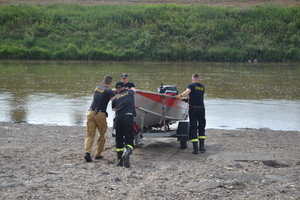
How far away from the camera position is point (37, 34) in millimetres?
54406

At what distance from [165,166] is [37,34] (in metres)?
46.6

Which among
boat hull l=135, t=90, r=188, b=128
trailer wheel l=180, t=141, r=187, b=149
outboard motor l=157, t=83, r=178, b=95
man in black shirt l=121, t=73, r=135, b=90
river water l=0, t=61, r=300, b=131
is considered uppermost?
man in black shirt l=121, t=73, r=135, b=90

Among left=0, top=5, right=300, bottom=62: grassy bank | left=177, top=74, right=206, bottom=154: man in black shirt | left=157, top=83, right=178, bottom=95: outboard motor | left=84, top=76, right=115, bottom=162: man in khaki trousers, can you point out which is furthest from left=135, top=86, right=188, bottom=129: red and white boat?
left=0, top=5, right=300, bottom=62: grassy bank

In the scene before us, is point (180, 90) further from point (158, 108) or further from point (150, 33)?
point (150, 33)

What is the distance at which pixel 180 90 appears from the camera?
2541 cm

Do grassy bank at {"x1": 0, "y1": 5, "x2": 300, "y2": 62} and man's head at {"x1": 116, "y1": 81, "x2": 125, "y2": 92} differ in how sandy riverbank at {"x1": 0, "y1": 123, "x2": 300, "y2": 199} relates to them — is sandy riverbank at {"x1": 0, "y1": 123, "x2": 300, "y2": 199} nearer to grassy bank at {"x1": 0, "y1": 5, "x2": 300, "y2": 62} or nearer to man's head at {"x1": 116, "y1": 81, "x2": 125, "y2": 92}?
man's head at {"x1": 116, "y1": 81, "x2": 125, "y2": 92}

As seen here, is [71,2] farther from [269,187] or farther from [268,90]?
[269,187]

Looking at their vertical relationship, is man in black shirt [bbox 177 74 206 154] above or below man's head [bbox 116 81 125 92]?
below

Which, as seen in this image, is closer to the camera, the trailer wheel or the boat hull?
the boat hull

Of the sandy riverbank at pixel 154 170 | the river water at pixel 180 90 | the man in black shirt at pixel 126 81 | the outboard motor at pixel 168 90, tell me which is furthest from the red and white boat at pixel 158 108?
the river water at pixel 180 90

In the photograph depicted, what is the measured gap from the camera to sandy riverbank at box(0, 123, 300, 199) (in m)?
7.73

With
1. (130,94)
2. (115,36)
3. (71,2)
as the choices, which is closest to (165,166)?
(130,94)

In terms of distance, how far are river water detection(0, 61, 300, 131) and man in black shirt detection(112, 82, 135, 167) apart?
6.15 meters

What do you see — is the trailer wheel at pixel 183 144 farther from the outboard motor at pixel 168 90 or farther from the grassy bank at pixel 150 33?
the grassy bank at pixel 150 33
